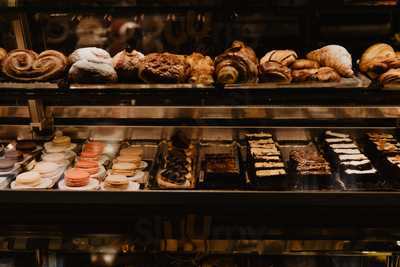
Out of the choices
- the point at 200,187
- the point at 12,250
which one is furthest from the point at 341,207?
the point at 12,250

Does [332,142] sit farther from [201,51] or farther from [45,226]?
[45,226]

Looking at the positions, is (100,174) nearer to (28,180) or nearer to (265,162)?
(28,180)

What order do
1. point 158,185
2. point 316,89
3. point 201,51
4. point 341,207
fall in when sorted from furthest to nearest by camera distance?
point 201,51
point 158,185
point 341,207
point 316,89

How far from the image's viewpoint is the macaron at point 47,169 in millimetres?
2820

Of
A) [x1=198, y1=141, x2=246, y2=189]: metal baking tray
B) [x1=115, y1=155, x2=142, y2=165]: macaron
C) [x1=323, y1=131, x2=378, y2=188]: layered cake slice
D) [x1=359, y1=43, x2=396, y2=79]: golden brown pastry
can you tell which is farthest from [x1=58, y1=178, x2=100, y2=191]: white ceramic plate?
[x1=359, y1=43, x2=396, y2=79]: golden brown pastry

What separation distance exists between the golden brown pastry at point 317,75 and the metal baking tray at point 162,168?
82cm

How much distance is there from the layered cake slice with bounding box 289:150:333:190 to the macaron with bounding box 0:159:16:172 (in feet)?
5.40

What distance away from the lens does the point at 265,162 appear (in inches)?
111

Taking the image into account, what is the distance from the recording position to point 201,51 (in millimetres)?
2961

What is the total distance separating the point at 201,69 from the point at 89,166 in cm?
91

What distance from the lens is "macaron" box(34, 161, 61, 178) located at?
282 centimetres

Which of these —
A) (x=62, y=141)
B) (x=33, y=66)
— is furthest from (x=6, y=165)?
(x=33, y=66)

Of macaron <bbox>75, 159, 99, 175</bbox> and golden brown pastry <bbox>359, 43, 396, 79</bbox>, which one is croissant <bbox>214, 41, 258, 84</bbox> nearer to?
golden brown pastry <bbox>359, 43, 396, 79</bbox>

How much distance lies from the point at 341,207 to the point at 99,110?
1.60 metres
